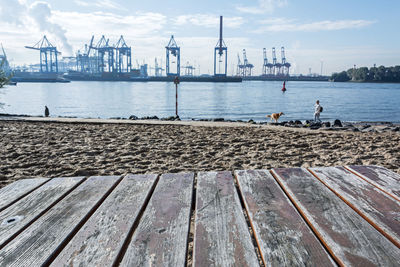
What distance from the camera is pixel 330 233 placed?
76 cm

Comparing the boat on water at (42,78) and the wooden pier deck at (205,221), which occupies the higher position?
the boat on water at (42,78)

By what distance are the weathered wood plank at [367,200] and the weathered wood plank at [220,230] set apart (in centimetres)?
38

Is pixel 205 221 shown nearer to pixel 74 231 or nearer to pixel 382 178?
pixel 74 231

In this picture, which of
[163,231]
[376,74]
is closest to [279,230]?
[163,231]

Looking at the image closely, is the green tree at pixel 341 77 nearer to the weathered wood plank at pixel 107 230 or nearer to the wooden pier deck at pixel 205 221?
the wooden pier deck at pixel 205 221

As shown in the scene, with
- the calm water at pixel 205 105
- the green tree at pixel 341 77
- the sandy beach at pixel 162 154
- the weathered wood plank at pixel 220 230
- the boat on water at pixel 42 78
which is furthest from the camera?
the green tree at pixel 341 77

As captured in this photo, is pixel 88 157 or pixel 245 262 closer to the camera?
pixel 245 262

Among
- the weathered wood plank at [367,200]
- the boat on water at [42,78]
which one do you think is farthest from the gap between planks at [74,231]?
the boat on water at [42,78]

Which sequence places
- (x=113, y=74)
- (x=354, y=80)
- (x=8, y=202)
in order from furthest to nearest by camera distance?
(x=354, y=80) → (x=113, y=74) → (x=8, y=202)

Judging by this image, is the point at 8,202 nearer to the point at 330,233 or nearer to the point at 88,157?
the point at 330,233

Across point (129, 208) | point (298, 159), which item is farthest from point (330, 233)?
point (298, 159)

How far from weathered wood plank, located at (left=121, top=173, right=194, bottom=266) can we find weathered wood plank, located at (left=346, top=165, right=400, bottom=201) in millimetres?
732

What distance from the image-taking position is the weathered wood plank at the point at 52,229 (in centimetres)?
66

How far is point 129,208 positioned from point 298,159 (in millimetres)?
3716
